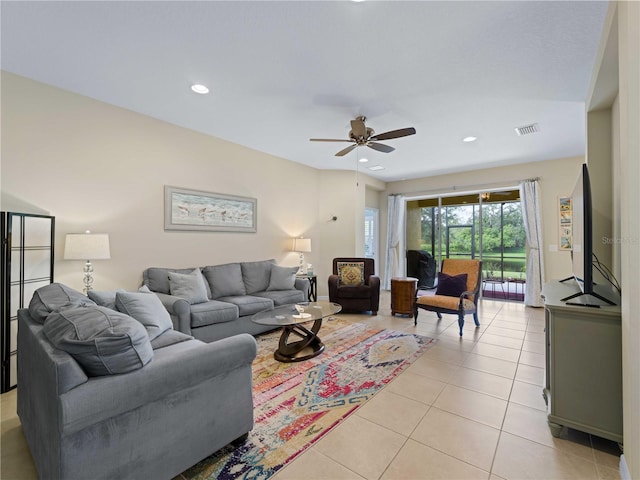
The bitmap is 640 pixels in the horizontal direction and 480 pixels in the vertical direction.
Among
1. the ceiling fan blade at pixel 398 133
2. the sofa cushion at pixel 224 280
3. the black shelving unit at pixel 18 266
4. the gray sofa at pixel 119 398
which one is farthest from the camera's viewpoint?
the sofa cushion at pixel 224 280

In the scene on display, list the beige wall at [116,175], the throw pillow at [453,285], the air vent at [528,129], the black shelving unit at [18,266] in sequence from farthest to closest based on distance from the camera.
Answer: the throw pillow at [453,285] → the air vent at [528,129] → the beige wall at [116,175] → the black shelving unit at [18,266]

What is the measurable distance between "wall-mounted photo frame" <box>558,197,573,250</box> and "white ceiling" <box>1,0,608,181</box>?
1.72m

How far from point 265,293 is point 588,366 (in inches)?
139

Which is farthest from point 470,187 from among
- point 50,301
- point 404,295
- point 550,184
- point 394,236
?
point 50,301

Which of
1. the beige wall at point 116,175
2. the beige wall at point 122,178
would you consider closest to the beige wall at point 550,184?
the beige wall at point 122,178

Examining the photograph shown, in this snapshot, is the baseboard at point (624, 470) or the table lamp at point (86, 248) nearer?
the baseboard at point (624, 470)

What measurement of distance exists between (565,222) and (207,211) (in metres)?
6.19

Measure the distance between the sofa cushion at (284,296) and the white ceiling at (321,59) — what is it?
92.0 inches

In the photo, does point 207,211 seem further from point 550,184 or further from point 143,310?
point 550,184

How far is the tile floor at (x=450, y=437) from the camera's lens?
5.28ft

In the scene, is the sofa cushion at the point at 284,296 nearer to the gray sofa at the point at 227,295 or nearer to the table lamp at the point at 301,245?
the gray sofa at the point at 227,295

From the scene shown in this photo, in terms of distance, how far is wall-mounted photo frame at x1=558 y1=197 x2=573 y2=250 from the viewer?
5223mm

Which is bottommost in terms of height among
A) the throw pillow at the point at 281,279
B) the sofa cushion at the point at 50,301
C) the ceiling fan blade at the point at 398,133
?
the throw pillow at the point at 281,279

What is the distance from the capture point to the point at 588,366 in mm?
1771
